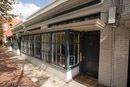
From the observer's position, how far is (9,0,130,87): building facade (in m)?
2.91

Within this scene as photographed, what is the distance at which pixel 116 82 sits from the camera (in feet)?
10.0

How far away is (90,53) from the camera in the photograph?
420cm

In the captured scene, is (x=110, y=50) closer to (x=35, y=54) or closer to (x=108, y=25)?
(x=108, y=25)

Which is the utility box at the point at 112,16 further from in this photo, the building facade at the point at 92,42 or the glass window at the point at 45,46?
the glass window at the point at 45,46

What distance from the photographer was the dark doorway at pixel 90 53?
3953 mm

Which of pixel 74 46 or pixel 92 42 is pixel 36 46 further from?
pixel 92 42

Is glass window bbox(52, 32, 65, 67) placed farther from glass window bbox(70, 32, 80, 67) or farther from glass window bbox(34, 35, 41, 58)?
glass window bbox(34, 35, 41, 58)

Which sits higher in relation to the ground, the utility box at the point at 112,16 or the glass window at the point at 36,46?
the utility box at the point at 112,16

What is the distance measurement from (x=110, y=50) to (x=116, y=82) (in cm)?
137

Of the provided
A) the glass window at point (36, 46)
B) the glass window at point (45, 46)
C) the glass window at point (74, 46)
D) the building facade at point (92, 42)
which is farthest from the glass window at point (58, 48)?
the glass window at point (36, 46)

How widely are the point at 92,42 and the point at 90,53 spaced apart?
0.65 meters

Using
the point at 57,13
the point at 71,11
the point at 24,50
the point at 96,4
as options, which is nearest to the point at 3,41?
the point at 24,50

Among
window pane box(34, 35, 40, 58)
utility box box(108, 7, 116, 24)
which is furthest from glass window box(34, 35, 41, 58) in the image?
utility box box(108, 7, 116, 24)

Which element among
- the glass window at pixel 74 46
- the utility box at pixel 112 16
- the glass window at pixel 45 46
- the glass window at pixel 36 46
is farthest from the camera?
the glass window at pixel 36 46
